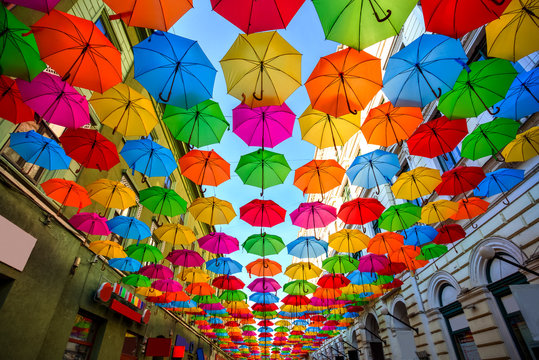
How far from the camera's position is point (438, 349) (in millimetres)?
12594

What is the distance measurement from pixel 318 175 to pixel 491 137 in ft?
16.1

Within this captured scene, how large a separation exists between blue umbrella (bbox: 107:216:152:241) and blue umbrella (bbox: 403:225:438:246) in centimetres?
1069

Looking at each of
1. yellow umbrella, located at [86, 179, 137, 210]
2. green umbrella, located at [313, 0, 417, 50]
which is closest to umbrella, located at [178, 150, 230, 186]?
yellow umbrella, located at [86, 179, 137, 210]

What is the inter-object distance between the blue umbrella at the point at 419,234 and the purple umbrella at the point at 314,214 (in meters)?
3.53

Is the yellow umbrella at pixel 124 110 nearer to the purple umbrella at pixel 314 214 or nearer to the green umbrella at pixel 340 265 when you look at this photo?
the purple umbrella at pixel 314 214

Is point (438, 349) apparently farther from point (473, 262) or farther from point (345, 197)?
point (345, 197)

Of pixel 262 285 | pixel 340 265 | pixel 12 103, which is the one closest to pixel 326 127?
pixel 12 103

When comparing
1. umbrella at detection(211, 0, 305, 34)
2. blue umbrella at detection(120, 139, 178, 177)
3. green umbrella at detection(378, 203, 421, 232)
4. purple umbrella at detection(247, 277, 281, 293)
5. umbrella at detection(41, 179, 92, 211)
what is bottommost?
purple umbrella at detection(247, 277, 281, 293)

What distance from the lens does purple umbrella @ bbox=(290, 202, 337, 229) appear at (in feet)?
33.7

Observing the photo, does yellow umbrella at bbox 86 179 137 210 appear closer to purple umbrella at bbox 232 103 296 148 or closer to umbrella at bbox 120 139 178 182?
umbrella at bbox 120 139 178 182

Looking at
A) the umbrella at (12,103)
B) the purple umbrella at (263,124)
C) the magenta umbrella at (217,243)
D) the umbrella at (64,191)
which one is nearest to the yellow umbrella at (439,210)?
the purple umbrella at (263,124)

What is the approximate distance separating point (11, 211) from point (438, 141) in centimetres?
1140

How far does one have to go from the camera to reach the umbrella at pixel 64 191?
7.66 m

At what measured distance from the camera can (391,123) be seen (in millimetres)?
7312
